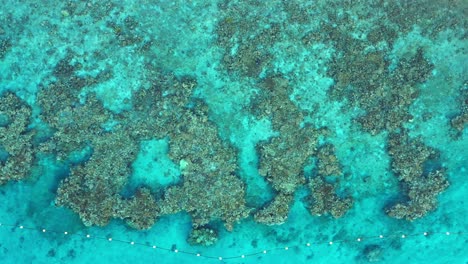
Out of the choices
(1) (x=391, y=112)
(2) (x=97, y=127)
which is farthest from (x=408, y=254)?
(2) (x=97, y=127)

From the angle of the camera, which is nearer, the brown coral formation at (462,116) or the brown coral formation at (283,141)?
the brown coral formation at (462,116)

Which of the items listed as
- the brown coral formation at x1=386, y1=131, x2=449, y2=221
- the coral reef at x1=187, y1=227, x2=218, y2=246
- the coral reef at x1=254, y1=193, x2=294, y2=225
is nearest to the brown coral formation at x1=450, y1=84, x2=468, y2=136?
Answer: the brown coral formation at x1=386, y1=131, x2=449, y2=221

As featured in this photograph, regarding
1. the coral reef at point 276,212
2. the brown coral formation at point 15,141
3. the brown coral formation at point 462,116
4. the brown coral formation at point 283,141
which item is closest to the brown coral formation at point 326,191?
the brown coral formation at point 283,141

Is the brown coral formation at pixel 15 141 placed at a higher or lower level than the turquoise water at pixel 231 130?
lower

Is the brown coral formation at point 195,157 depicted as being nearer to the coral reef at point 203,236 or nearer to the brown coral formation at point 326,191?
the coral reef at point 203,236

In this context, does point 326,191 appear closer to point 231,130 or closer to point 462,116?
point 231,130

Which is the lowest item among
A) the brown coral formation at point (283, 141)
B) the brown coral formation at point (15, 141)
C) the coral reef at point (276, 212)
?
the brown coral formation at point (15, 141)

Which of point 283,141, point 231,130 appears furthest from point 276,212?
point 231,130
